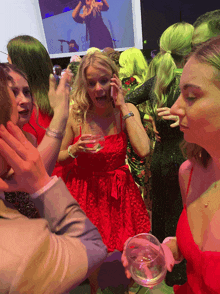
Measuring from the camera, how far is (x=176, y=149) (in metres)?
1.47

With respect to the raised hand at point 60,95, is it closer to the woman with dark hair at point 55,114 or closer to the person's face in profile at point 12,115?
the woman with dark hair at point 55,114

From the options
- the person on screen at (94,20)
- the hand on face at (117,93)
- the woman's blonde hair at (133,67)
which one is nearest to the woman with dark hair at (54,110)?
the hand on face at (117,93)

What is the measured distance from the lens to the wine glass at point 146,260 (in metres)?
0.64

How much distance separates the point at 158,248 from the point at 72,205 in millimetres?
317

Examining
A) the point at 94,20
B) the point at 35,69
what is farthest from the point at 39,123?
the point at 94,20

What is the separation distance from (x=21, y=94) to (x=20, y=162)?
632 mm

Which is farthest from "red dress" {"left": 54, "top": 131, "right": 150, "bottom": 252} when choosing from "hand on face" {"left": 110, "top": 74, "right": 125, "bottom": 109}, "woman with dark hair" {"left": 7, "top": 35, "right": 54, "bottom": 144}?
"woman with dark hair" {"left": 7, "top": 35, "right": 54, "bottom": 144}

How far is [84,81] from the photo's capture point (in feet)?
4.71

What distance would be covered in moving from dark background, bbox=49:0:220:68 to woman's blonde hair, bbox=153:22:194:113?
139 inches

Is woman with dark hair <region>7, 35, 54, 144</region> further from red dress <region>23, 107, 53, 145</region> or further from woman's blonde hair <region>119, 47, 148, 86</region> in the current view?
woman's blonde hair <region>119, 47, 148, 86</region>

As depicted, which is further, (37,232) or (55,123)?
(55,123)

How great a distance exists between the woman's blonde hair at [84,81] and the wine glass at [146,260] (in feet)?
3.18

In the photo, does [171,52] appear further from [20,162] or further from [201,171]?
[20,162]

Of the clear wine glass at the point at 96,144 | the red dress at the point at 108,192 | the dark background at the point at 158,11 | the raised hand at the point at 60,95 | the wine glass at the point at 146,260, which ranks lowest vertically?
the red dress at the point at 108,192
